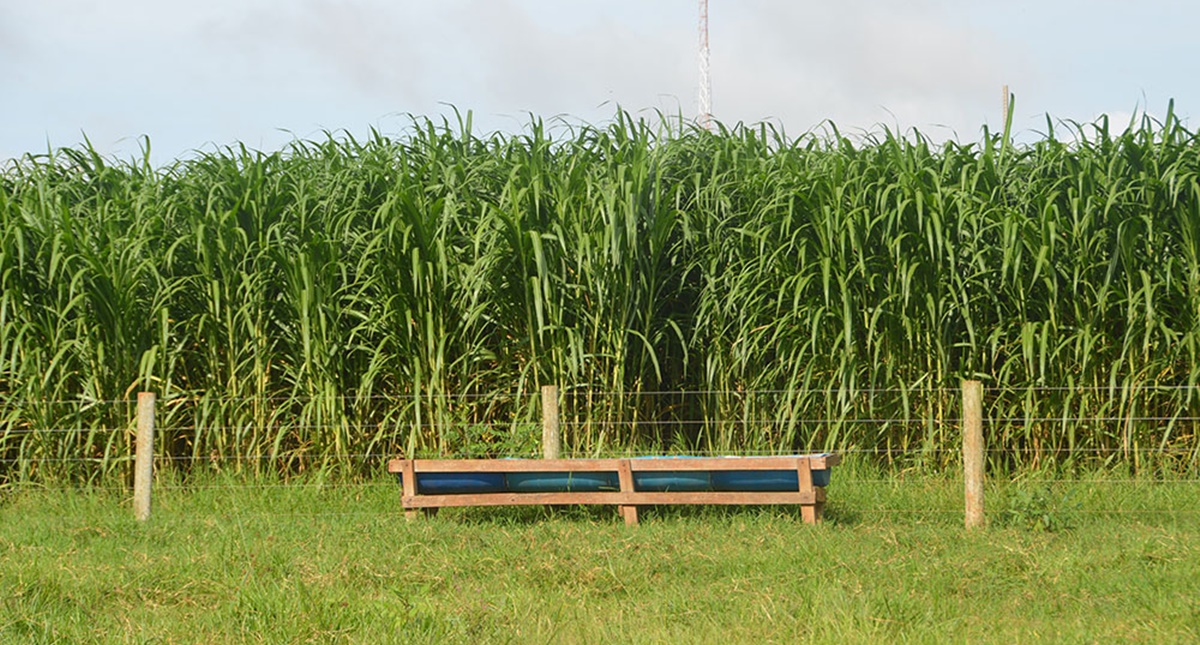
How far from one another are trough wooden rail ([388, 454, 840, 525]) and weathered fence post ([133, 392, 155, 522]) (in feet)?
4.12

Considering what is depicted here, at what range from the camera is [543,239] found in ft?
20.2

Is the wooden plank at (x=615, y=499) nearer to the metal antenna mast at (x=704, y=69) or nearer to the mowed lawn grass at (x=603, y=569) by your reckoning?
the mowed lawn grass at (x=603, y=569)

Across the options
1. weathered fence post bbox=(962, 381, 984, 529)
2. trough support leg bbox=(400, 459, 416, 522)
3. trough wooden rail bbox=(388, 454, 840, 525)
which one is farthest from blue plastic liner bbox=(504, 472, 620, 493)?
weathered fence post bbox=(962, 381, 984, 529)

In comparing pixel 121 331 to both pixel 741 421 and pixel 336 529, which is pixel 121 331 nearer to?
pixel 336 529

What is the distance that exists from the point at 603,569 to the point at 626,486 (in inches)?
43.2

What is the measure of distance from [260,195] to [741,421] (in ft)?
9.62

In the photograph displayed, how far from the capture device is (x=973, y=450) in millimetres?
5215

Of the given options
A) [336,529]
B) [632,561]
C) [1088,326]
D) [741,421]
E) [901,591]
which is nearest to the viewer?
[901,591]

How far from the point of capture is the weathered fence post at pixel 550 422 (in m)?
5.67

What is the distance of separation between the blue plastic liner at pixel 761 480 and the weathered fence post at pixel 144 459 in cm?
278

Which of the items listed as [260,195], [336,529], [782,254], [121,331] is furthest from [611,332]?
[121,331]

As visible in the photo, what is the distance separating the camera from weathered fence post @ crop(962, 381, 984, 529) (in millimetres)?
5199

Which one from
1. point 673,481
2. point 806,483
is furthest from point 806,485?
point 673,481

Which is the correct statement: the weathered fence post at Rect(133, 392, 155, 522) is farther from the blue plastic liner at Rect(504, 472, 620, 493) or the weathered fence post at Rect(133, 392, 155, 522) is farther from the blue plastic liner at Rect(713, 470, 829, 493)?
the blue plastic liner at Rect(713, 470, 829, 493)
